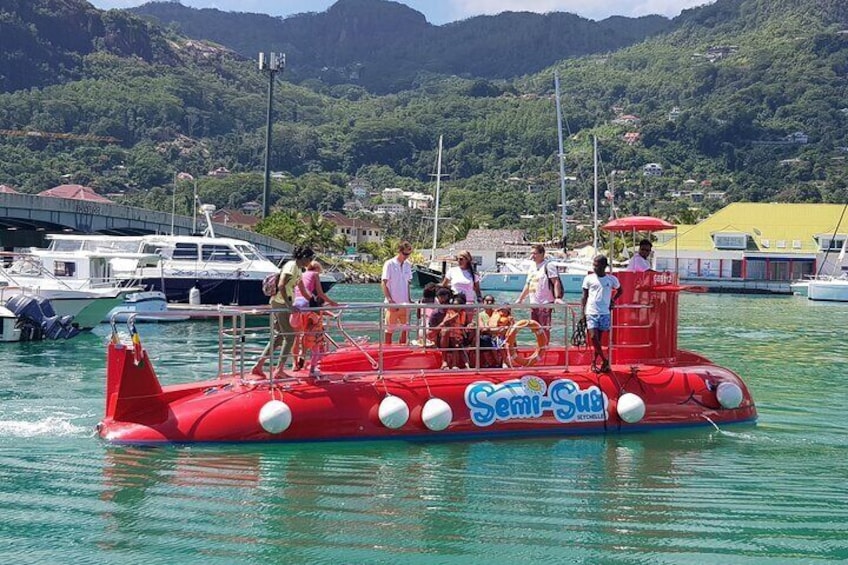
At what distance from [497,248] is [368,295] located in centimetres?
3670

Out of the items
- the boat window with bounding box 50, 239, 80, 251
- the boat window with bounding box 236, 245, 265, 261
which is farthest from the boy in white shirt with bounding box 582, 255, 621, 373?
the boat window with bounding box 50, 239, 80, 251

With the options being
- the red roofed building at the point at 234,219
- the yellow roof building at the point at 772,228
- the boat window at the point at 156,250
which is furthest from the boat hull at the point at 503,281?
the red roofed building at the point at 234,219

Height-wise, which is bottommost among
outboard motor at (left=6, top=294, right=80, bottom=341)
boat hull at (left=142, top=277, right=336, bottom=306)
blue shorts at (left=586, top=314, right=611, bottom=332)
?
outboard motor at (left=6, top=294, right=80, bottom=341)

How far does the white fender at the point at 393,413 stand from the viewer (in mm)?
16203

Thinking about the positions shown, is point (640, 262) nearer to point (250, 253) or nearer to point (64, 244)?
point (250, 253)

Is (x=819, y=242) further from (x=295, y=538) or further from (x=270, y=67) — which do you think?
(x=295, y=538)

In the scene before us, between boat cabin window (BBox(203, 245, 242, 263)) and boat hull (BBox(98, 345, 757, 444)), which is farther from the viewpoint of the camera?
boat cabin window (BBox(203, 245, 242, 263))

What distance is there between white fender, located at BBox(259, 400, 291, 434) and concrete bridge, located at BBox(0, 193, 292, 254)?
4708cm

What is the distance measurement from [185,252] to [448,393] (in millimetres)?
33015

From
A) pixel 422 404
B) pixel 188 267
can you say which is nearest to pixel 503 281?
pixel 188 267

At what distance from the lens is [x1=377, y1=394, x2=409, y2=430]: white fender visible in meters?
16.2

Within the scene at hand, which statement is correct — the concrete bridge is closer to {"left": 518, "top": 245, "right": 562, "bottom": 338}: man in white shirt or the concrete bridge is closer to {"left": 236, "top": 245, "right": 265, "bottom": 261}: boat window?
{"left": 236, "top": 245, "right": 265, "bottom": 261}: boat window

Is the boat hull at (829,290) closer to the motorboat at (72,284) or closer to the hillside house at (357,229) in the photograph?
the motorboat at (72,284)

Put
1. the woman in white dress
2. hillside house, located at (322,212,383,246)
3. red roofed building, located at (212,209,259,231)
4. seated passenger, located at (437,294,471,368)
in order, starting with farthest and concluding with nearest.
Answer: hillside house, located at (322,212,383,246), red roofed building, located at (212,209,259,231), the woman in white dress, seated passenger, located at (437,294,471,368)
